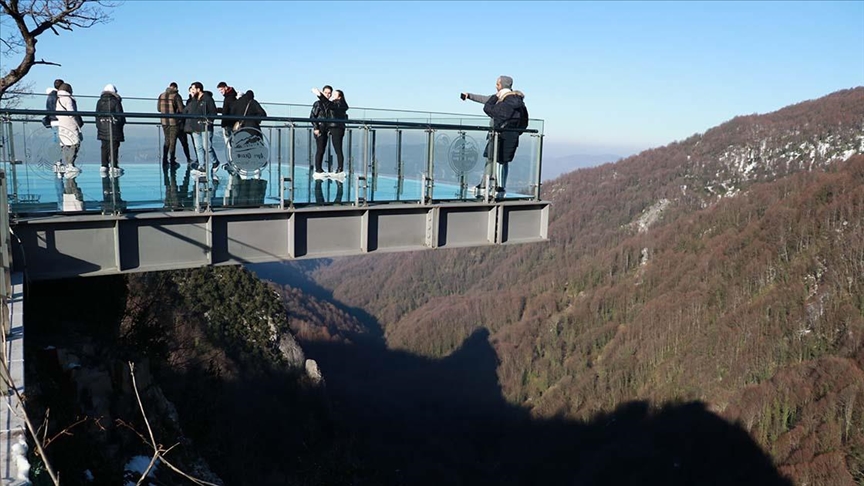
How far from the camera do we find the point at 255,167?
541 inches

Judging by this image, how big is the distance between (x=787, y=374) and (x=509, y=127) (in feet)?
288

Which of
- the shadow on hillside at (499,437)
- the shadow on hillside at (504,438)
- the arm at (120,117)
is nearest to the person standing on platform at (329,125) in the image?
the arm at (120,117)

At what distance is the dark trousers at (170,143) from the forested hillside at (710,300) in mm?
76919

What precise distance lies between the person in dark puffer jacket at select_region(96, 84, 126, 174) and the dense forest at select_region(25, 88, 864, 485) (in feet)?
8.60

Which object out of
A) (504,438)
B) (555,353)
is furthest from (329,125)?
(555,353)

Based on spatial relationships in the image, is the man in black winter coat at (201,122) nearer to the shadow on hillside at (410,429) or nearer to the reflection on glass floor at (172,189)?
the reflection on glass floor at (172,189)

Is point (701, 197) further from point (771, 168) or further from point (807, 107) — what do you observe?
point (807, 107)

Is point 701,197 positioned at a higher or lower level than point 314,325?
higher

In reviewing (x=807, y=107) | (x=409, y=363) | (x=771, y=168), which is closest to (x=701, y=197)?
(x=771, y=168)

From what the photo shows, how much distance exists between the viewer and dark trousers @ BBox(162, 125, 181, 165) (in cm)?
1399

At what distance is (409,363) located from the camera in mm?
151000

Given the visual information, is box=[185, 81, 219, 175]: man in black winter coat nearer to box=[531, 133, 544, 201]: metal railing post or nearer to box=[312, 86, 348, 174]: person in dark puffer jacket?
box=[312, 86, 348, 174]: person in dark puffer jacket

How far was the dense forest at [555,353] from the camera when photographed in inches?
680

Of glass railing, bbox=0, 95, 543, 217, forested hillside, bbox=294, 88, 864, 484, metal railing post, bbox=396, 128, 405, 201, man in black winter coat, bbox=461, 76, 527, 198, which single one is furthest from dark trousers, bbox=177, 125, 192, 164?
forested hillside, bbox=294, 88, 864, 484
